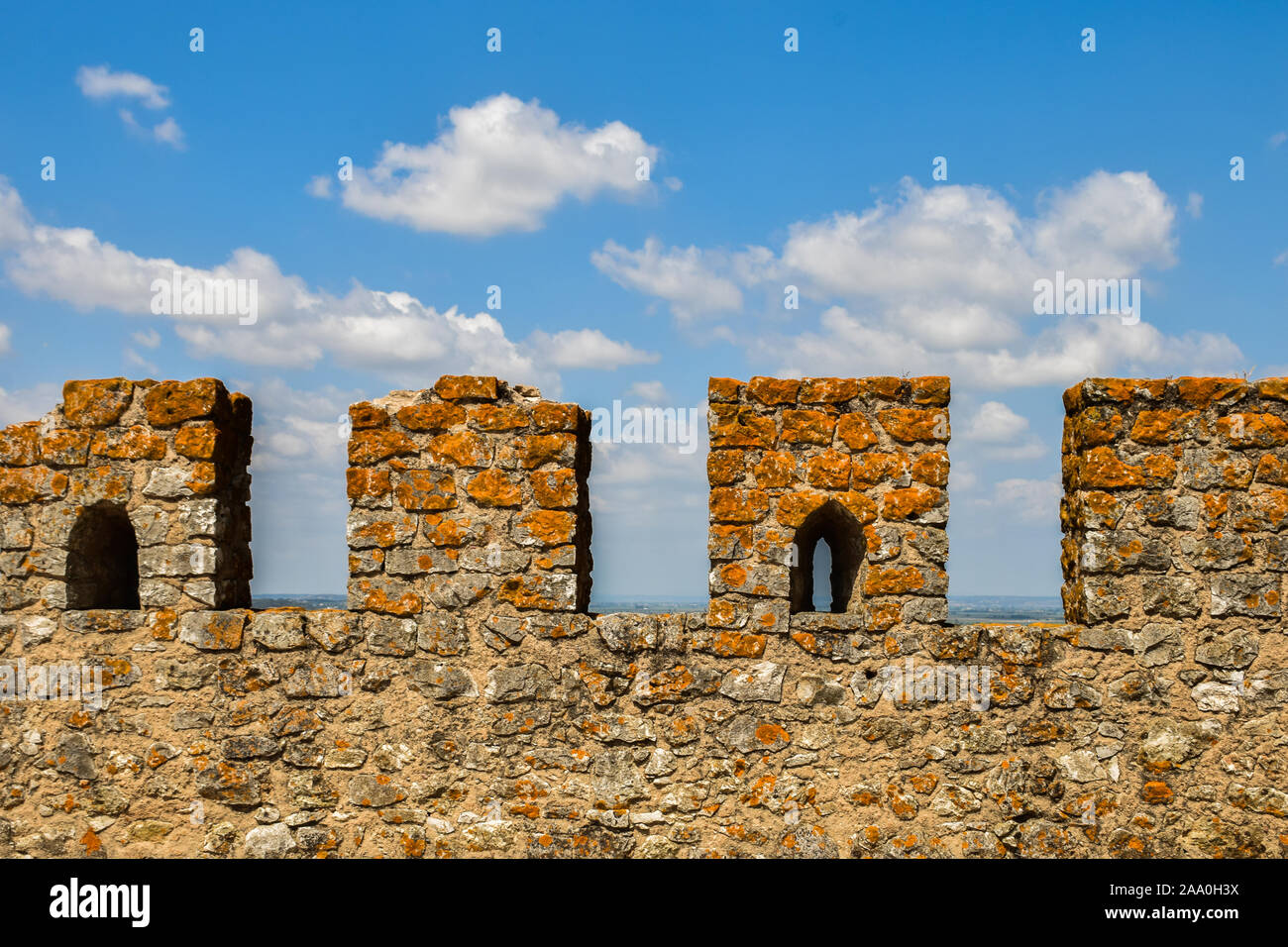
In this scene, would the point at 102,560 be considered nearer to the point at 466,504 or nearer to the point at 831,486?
the point at 466,504

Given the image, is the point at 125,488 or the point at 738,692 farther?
the point at 125,488

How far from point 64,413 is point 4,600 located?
4.07 ft

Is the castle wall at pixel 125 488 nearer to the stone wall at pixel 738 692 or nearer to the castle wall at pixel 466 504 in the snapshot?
the stone wall at pixel 738 692

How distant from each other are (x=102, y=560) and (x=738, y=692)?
4255mm

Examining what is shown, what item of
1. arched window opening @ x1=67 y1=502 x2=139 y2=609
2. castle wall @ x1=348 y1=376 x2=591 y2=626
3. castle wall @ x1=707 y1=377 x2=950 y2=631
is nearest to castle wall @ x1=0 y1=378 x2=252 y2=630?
arched window opening @ x1=67 y1=502 x2=139 y2=609

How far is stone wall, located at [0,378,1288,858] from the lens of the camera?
5617 millimetres

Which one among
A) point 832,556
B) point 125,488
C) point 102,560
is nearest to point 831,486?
point 832,556

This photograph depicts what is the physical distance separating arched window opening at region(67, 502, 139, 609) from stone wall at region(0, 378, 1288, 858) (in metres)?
0.54

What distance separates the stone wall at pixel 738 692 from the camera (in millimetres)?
5617

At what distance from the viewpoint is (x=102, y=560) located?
6.26 metres

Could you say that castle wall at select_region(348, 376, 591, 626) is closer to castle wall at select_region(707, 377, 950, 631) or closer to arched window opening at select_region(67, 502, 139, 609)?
castle wall at select_region(707, 377, 950, 631)

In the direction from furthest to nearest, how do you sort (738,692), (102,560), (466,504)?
(102,560) → (466,504) → (738,692)

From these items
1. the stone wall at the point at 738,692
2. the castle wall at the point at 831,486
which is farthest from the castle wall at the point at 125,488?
the castle wall at the point at 831,486

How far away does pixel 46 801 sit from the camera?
5863mm
